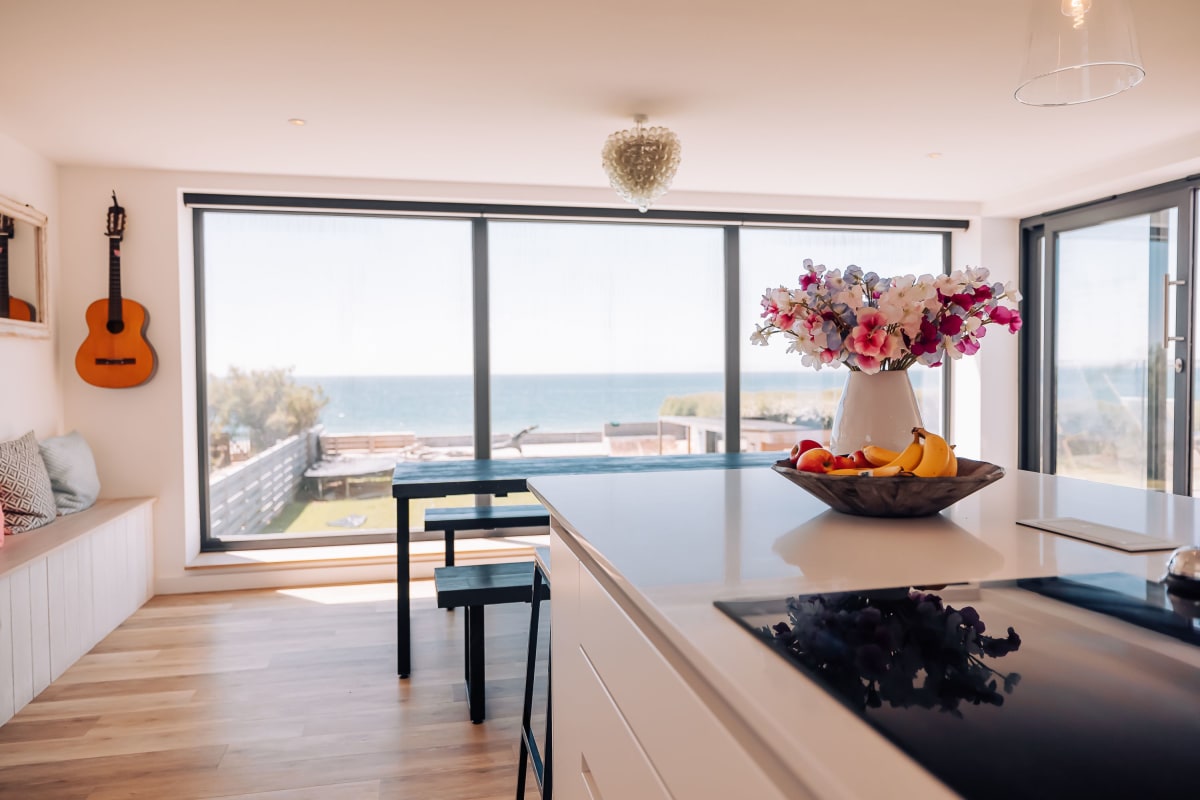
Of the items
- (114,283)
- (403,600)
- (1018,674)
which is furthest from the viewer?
(114,283)

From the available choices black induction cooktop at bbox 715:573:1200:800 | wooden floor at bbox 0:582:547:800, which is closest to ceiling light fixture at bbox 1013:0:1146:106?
black induction cooktop at bbox 715:573:1200:800

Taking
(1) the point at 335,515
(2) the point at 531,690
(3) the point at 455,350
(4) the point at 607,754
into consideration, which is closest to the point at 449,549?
(1) the point at 335,515

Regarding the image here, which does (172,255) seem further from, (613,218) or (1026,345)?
(1026,345)

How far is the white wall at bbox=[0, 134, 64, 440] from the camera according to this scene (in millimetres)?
3490

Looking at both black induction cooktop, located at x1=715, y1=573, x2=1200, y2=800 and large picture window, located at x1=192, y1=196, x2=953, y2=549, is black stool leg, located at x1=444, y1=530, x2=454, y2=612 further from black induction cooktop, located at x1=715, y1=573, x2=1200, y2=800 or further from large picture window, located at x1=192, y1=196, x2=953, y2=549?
Answer: black induction cooktop, located at x1=715, y1=573, x2=1200, y2=800

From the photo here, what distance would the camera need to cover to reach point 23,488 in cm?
330

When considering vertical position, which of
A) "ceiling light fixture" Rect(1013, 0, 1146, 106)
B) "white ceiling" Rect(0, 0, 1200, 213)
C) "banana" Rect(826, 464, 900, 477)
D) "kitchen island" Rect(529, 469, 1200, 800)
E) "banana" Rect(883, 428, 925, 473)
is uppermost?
"white ceiling" Rect(0, 0, 1200, 213)

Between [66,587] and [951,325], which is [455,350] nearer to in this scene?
[66,587]

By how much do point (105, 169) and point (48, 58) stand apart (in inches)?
62.0

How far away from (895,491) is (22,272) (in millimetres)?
4104

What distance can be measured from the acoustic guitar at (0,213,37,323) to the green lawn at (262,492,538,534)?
1.70 m

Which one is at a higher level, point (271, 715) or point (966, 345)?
point (966, 345)

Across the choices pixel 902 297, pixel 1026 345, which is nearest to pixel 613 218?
pixel 1026 345

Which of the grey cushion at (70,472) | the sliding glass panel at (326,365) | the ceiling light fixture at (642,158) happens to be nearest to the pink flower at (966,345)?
the ceiling light fixture at (642,158)
